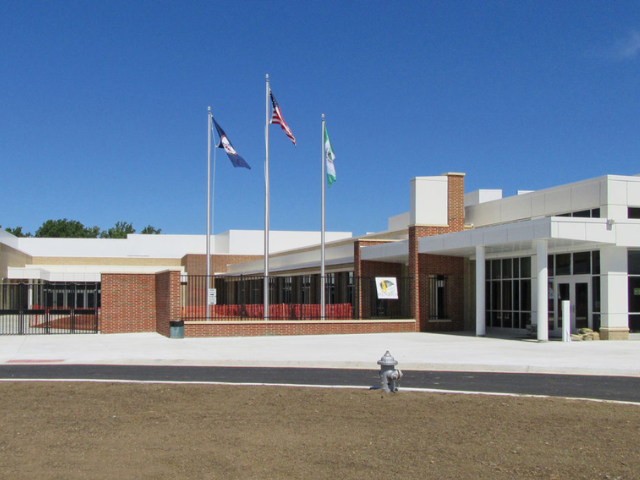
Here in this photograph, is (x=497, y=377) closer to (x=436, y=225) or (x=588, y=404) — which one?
(x=588, y=404)

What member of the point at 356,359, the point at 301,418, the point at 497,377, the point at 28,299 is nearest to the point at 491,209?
the point at 356,359

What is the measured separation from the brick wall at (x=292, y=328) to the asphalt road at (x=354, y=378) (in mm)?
9821

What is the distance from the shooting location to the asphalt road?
42.3ft

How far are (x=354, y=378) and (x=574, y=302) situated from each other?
1496cm

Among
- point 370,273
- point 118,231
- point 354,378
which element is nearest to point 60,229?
point 118,231

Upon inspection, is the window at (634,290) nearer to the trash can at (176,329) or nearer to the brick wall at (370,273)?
the brick wall at (370,273)

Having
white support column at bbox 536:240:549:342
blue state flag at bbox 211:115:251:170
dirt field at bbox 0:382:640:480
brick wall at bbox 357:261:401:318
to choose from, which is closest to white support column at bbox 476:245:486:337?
white support column at bbox 536:240:549:342

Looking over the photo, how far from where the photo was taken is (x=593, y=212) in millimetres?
25531

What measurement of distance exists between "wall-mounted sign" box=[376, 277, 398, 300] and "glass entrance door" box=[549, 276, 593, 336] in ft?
22.0

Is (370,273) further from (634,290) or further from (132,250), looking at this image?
(132,250)

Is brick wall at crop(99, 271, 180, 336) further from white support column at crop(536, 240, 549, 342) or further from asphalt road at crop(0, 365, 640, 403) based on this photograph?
white support column at crop(536, 240, 549, 342)

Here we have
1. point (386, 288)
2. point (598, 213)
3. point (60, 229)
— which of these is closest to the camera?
point (598, 213)

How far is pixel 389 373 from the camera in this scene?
A: 11.8 meters

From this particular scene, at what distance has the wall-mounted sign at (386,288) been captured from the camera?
1190 inches
